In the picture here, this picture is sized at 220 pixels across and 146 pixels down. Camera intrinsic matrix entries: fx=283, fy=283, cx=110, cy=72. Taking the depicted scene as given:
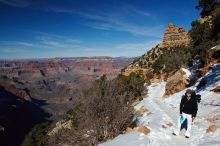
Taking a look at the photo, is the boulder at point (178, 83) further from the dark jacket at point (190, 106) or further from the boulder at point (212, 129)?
the dark jacket at point (190, 106)

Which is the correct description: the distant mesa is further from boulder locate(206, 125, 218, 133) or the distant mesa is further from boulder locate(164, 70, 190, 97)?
boulder locate(206, 125, 218, 133)

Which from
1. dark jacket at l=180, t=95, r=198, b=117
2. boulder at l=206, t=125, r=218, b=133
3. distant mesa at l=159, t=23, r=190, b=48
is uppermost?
A: distant mesa at l=159, t=23, r=190, b=48

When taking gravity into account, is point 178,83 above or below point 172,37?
below

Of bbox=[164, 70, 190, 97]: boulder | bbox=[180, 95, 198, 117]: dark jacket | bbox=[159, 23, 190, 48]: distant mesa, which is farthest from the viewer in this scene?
bbox=[159, 23, 190, 48]: distant mesa

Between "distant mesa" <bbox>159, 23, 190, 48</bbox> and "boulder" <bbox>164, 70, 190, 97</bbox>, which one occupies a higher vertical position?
"distant mesa" <bbox>159, 23, 190, 48</bbox>

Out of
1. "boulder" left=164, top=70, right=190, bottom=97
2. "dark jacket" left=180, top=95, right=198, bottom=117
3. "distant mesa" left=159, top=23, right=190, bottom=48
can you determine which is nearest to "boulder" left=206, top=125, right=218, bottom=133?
"dark jacket" left=180, top=95, right=198, bottom=117

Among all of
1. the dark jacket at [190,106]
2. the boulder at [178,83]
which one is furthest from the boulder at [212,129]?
the boulder at [178,83]

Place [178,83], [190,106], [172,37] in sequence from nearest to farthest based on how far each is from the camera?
[190,106] → [178,83] → [172,37]

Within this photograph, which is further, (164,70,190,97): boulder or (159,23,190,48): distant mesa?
(159,23,190,48): distant mesa

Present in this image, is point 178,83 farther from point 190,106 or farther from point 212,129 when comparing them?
point 190,106

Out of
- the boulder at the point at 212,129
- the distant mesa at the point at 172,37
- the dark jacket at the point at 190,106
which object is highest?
the distant mesa at the point at 172,37

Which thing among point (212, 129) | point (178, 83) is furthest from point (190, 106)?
point (178, 83)

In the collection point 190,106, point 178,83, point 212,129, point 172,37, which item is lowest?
point 212,129

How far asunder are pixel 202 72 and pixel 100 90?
15.9 m
